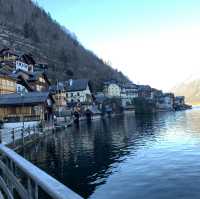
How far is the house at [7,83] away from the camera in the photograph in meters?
71.9

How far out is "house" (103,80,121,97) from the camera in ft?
581

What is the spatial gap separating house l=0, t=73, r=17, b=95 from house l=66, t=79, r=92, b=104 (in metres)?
62.3

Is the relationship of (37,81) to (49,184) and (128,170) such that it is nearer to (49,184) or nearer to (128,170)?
(128,170)

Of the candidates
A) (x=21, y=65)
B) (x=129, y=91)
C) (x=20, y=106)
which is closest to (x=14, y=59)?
(x=21, y=65)

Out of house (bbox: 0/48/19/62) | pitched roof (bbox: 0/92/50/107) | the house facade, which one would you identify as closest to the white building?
house (bbox: 0/48/19/62)

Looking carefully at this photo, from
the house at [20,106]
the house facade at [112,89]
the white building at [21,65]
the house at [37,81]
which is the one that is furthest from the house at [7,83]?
the house facade at [112,89]

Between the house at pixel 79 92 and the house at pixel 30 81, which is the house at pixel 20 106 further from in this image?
the house at pixel 79 92

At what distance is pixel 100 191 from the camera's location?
19.7 m

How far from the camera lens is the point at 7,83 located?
74.8 meters

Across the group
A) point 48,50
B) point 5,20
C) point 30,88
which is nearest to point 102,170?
point 30,88

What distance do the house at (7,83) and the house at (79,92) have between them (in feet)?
204

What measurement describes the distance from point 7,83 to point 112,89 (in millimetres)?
107557

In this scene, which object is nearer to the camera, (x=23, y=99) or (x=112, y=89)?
(x=23, y=99)

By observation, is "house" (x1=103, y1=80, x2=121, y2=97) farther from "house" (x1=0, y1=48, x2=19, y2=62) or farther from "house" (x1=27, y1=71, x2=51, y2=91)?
"house" (x1=27, y1=71, x2=51, y2=91)
